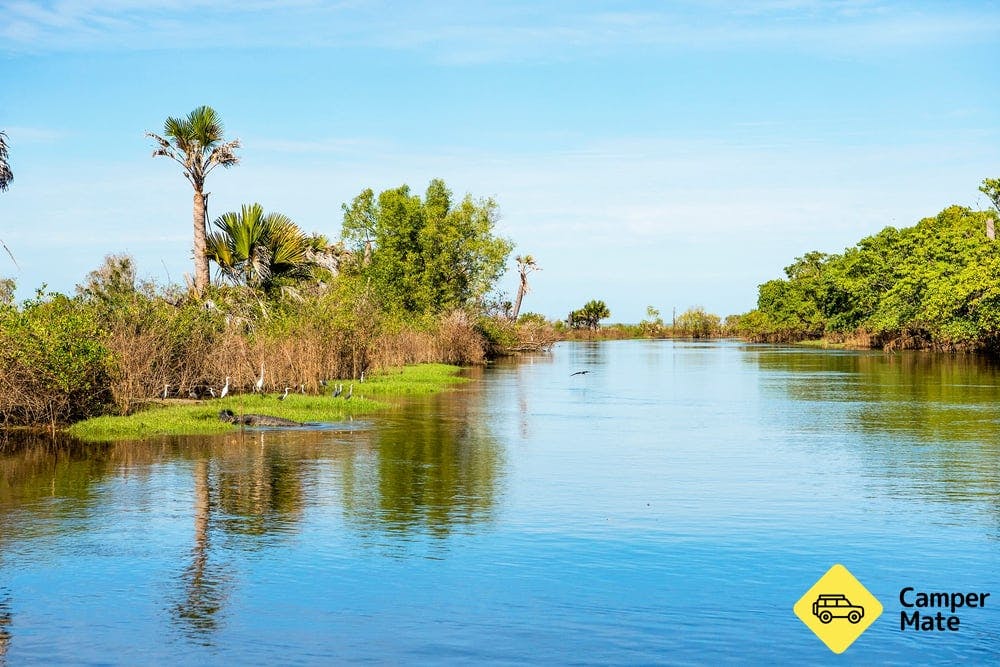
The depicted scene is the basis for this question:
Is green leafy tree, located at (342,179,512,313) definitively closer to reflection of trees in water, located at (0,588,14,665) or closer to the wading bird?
the wading bird

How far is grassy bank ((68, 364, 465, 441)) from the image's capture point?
23.3 meters

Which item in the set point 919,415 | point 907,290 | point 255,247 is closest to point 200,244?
point 255,247

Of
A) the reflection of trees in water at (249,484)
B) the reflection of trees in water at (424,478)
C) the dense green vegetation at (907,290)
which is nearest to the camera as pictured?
the reflection of trees in water at (249,484)

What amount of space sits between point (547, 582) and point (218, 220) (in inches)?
1192

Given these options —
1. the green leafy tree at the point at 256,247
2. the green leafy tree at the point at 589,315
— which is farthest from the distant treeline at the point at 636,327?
the green leafy tree at the point at 256,247

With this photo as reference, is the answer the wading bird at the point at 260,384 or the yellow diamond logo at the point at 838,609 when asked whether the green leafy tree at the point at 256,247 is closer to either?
the wading bird at the point at 260,384

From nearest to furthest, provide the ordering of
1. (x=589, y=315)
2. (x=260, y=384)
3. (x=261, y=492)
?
(x=261, y=492) < (x=260, y=384) < (x=589, y=315)

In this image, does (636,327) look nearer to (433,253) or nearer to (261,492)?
(433,253)

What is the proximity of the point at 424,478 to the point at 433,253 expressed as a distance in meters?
53.1

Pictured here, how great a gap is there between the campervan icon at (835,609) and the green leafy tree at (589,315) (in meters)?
142

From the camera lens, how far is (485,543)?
519 inches

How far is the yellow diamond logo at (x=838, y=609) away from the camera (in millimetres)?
9922

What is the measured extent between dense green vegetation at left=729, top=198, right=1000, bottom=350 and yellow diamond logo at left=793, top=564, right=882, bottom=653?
53522 mm

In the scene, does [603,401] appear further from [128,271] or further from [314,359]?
[128,271]
